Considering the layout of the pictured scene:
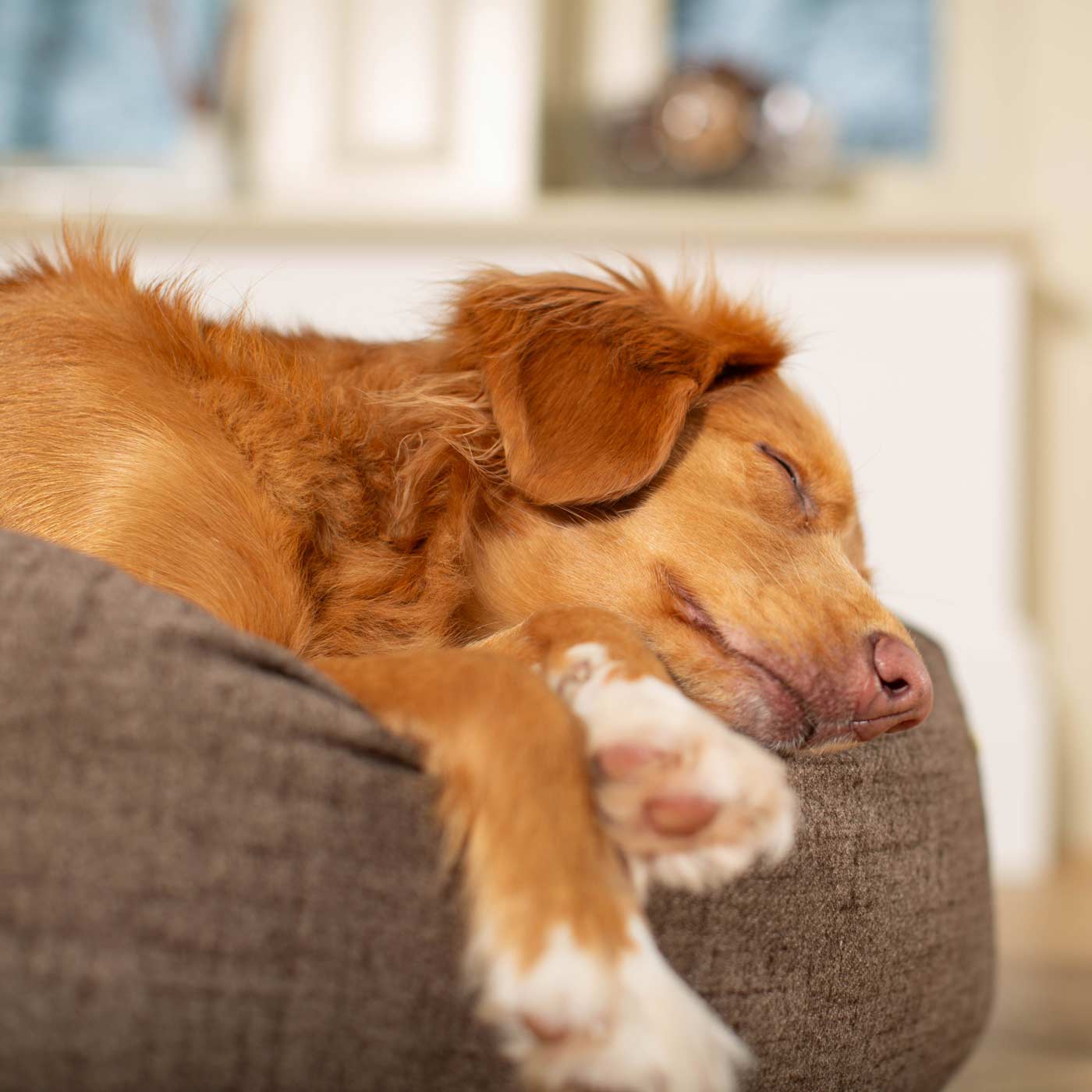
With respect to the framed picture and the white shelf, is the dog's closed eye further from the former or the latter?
the framed picture

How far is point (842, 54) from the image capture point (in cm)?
496

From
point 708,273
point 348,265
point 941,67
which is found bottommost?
point 708,273

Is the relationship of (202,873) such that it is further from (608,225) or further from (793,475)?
(608,225)

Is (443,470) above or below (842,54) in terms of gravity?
below

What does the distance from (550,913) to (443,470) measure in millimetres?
822

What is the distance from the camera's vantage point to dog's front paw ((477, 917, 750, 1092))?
0.96 m

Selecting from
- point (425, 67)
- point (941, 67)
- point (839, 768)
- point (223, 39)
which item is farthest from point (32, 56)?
point (839, 768)

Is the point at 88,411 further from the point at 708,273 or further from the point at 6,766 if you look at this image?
the point at 708,273

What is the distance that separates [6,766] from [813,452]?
1252 millimetres

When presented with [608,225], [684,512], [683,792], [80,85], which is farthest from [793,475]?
[80,85]

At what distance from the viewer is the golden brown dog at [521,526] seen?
1.11m

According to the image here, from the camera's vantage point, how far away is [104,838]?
96 cm

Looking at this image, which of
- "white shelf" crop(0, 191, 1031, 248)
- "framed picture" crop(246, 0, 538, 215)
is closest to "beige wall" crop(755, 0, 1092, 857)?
"white shelf" crop(0, 191, 1031, 248)

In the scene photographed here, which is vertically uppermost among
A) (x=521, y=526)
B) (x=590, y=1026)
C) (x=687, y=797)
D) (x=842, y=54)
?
(x=842, y=54)
